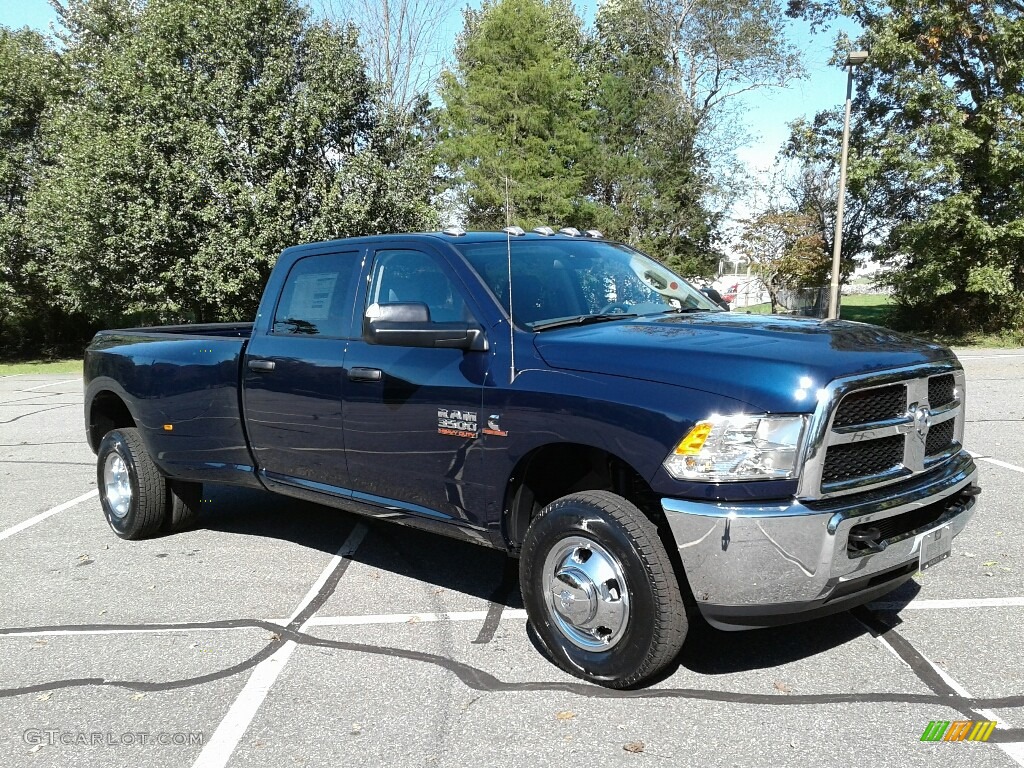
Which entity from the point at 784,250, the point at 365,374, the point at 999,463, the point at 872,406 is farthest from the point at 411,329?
the point at 784,250

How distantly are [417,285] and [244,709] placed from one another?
7.26ft

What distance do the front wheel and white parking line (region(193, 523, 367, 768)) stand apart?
1.21 meters

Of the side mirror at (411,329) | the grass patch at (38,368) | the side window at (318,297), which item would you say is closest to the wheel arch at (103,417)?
the side window at (318,297)

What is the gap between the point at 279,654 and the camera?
14.0 feet

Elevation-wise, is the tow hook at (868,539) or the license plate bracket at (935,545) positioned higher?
the tow hook at (868,539)

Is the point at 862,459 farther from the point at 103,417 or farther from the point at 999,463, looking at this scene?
the point at 103,417

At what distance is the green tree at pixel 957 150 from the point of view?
2416cm

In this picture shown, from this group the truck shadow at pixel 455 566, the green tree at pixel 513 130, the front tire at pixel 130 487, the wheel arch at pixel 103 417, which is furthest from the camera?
the green tree at pixel 513 130

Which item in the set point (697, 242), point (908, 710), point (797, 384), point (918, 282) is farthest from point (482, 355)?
point (697, 242)

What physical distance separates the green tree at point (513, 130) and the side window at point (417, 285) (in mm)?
29550

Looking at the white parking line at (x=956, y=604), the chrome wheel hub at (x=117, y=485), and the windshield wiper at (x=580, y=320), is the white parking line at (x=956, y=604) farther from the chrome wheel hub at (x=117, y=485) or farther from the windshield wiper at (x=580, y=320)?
the chrome wheel hub at (x=117, y=485)

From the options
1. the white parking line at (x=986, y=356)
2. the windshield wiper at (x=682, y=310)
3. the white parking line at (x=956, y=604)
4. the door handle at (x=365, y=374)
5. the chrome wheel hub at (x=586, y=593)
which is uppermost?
the windshield wiper at (x=682, y=310)

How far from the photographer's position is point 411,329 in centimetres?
407

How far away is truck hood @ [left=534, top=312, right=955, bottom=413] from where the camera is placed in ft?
10.9
